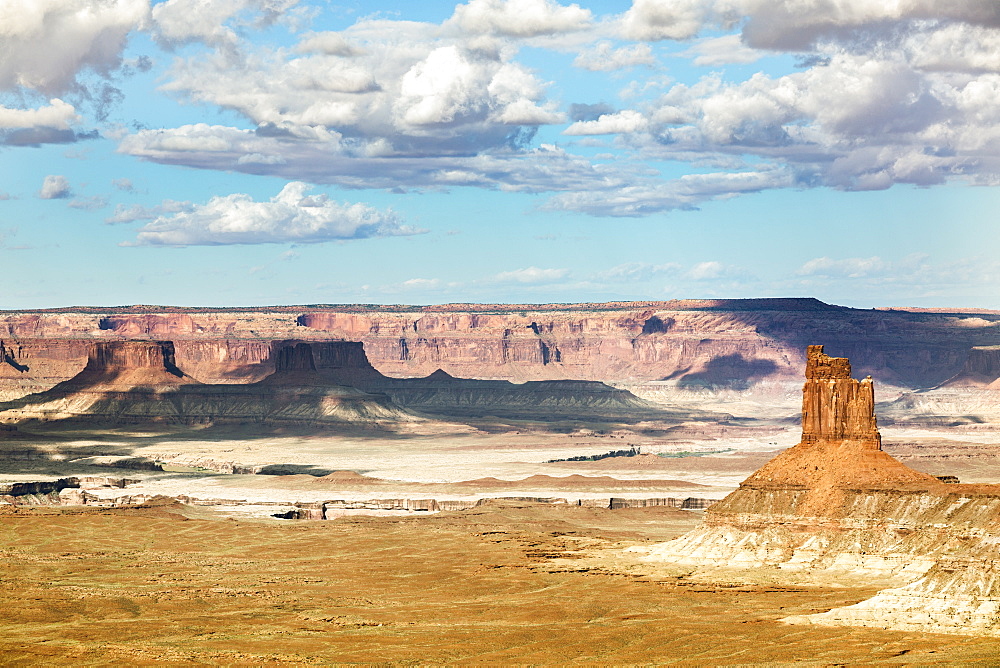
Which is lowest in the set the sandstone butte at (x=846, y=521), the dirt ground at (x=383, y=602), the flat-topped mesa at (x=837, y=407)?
the dirt ground at (x=383, y=602)

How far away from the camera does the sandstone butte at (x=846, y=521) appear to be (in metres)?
84.0

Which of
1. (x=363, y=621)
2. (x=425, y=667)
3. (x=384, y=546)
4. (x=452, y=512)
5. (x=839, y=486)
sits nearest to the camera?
(x=425, y=667)

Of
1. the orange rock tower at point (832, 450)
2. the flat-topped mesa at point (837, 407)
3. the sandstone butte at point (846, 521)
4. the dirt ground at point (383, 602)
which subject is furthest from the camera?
the flat-topped mesa at point (837, 407)

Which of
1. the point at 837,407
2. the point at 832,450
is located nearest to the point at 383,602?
the point at 832,450

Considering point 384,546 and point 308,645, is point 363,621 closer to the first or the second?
point 308,645

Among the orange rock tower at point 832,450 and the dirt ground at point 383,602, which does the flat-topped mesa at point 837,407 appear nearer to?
the orange rock tower at point 832,450

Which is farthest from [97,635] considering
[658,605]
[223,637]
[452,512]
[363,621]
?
[452,512]

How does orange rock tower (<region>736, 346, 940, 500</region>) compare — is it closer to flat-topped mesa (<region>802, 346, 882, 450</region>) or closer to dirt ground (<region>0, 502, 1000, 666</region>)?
flat-topped mesa (<region>802, 346, 882, 450</region>)

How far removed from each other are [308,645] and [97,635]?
11.1 meters

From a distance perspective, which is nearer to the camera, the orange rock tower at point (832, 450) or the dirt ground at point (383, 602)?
the dirt ground at point (383, 602)

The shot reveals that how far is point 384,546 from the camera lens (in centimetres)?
12644

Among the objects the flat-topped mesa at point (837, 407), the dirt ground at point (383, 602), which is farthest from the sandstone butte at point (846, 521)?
the dirt ground at point (383, 602)

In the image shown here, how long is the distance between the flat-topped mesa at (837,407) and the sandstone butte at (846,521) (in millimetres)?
63

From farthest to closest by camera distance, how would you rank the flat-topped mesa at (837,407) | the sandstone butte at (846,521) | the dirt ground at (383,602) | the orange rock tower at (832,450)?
the flat-topped mesa at (837,407) < the orange rock tower at (832,450) < the sandstone butte at (846,521) < the dirt ground at (383,602)
